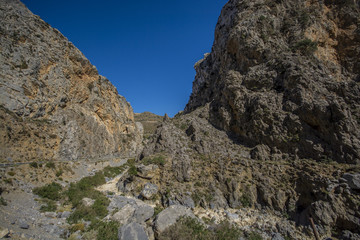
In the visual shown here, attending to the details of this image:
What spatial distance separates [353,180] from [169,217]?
481 inches

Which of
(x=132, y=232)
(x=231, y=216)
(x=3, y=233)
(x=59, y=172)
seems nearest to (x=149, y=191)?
(x=132, y=232)

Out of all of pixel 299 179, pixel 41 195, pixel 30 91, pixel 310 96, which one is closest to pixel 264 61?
pixel 310 96

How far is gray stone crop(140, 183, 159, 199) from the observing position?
14.0 m

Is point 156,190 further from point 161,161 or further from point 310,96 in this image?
point 310,96

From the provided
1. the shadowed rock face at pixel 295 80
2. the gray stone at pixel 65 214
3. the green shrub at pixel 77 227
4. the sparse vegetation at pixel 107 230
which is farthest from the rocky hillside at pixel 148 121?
the green shrub at pixel 77 227

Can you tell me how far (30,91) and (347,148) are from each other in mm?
36521

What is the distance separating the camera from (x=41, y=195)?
12680mm

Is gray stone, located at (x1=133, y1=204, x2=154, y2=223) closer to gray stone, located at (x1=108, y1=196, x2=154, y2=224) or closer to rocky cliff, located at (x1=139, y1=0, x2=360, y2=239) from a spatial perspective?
gray stone, located at (x1=108, y1=196, x2=154, y2=224)

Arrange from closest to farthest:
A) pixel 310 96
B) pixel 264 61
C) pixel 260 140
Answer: pixel 310 96 < pixel 260 140 < pixel 264 61

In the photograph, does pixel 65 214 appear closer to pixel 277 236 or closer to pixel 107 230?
pixel 107 230

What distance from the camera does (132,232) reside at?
29.5ft

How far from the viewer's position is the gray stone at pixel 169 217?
384 inches

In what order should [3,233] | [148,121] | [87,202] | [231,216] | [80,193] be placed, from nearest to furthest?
[3,233] < [231,216] < [87,202] < [80,193] < [148,121]

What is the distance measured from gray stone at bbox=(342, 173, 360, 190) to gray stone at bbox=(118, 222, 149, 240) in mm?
13263
